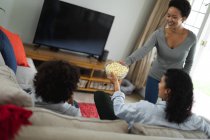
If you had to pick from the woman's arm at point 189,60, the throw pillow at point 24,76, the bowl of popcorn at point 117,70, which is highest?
the woman's arm at point 189,60

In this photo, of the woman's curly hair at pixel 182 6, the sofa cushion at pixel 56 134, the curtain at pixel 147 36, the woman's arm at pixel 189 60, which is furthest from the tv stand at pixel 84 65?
the sofa cushion at pixel 56 134

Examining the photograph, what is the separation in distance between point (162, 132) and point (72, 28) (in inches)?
108

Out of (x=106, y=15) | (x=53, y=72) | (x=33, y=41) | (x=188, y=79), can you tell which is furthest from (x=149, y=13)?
(x=53, y=72)

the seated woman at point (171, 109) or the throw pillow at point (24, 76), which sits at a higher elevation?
the seated woman at point (171, 109)

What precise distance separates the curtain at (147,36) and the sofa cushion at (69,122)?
3.00m

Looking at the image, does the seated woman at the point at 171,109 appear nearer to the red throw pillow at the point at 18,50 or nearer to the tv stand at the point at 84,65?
the red throw pillow at the point at 18,50

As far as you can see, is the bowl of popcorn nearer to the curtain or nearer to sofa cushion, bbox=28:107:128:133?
sofa cushion, bbox=28:107:128:133

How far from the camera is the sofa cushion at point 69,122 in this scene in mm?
1162

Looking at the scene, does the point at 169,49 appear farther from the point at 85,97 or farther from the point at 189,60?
the point at 85,97

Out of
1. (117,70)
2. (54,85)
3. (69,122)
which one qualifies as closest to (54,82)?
(54,85)

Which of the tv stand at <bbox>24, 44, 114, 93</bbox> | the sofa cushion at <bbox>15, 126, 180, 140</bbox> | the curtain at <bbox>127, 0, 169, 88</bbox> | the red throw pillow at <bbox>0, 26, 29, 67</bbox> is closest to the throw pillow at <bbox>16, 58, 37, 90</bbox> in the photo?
the red throw pillow at <bbox>0, 26, 29, 67</bbox>

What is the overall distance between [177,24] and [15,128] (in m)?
1.83

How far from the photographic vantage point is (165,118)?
1633mm

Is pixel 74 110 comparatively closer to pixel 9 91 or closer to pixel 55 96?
pixel 55 96
